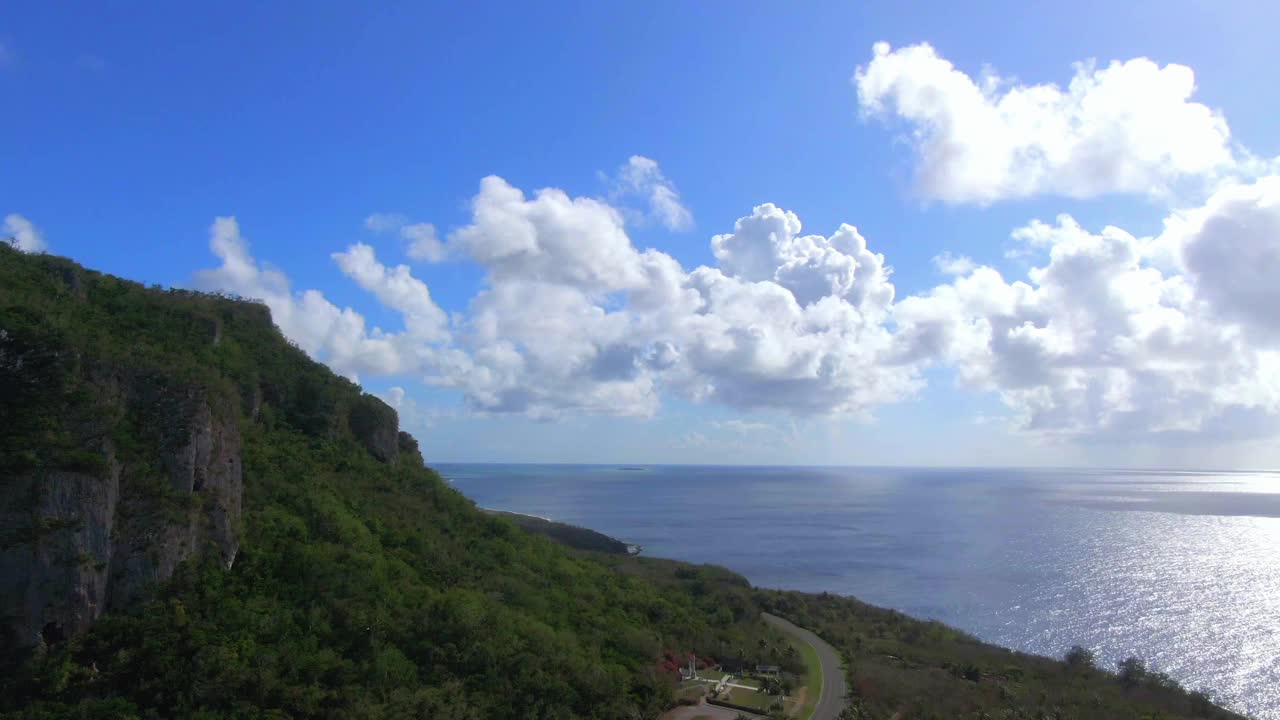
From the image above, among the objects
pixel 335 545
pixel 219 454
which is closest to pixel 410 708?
pixel 335 545

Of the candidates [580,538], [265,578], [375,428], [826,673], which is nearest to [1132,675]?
[826,673]

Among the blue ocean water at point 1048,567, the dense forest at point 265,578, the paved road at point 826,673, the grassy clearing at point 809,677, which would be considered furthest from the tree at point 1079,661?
the grassy clearing at point 809,677

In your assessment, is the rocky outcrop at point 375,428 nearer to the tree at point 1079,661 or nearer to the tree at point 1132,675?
the tree at point 1079,661

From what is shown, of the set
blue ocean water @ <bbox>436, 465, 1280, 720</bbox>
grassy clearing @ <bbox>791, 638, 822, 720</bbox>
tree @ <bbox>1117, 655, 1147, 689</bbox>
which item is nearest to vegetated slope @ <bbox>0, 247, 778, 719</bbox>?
grassy clearing @ <bbox>791, 638, 822, 720</bbox>

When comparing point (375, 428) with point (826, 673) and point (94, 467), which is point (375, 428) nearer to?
point (94, 467)

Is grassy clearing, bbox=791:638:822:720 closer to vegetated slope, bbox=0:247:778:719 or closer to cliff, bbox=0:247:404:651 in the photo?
vegetated slope, bbox=0:247:778:719

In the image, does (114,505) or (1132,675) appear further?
(1132,675)
